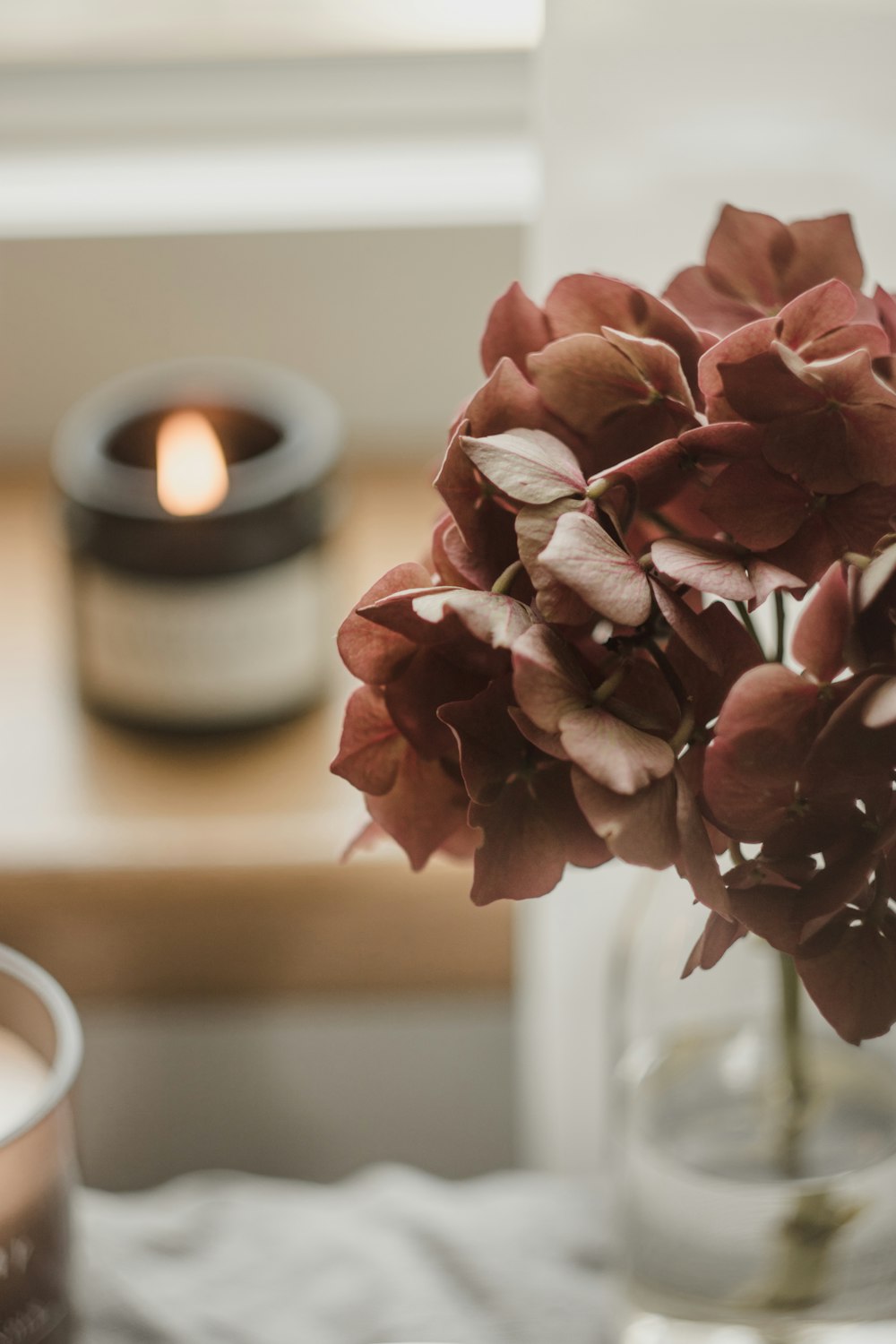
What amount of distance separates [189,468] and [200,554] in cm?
4

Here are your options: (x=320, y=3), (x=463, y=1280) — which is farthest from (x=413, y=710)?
(x=320, y=3)

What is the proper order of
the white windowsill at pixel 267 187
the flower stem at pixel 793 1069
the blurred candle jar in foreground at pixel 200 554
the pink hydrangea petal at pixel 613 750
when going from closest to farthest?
the pink hydrangea petal at pixel 613 750, the flower stem at pixel 793 1069, the blurred candle jar in foreground at pixel 200 554, the white windowsill at pixel 267 187

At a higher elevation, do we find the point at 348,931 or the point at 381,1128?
the point at 348,931

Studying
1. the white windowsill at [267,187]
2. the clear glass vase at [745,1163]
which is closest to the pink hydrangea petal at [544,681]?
the clear glass vase at [745,1163]

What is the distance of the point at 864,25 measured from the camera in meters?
0.39

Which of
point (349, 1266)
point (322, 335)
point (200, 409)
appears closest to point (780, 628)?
point (349, 1266)

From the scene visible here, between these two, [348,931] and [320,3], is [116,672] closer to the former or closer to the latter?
[348,931]

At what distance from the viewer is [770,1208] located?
0.34 metres

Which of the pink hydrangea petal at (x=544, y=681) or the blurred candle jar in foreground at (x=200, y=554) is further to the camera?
the blurred candle jar in foreground at (x=200, y=554)

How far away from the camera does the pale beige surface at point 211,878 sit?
0.54 metres

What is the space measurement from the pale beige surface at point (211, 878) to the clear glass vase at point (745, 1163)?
0.56 feet

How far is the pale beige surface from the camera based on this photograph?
0.54 metres

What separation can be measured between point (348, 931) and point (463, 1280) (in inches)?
6.2

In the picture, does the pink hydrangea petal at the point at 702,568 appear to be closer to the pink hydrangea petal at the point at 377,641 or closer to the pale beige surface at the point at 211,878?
Result: the pink hydrangea petal at the point at 377,641
